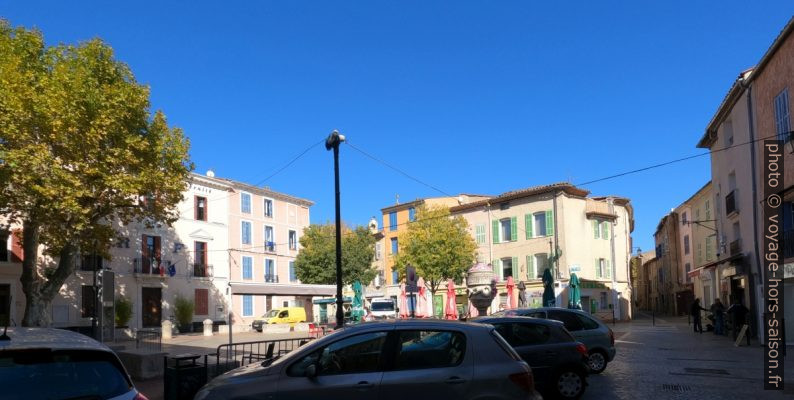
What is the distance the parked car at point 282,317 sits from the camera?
4125 cm

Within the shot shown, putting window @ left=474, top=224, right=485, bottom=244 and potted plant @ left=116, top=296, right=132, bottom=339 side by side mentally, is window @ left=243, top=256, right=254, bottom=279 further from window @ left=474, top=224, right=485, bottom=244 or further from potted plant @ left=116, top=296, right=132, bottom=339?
window @ left=474, top=224, right=485, bottom=244

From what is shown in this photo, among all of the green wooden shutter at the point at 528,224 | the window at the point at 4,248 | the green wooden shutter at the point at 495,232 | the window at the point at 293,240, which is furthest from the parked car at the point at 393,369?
the window at the point at 293,240

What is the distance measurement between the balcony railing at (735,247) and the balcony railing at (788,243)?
17.3ft

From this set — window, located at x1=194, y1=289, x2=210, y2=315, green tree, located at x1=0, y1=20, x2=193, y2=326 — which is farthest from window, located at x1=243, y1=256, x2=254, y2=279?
green tree, located at x1=0, y1=20, x2=193, y2=326

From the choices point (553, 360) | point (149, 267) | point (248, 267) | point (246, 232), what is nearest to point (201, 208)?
point (246, 232)

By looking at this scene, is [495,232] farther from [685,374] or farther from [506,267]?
[685,374]

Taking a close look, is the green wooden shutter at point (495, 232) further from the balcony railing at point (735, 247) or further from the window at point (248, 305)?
the balcony railing at point (735, 247)

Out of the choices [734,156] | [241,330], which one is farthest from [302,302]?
[734,156]

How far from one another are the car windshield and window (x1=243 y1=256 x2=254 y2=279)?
9.85 meters

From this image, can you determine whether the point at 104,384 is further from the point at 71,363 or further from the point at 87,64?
the point at 87,64

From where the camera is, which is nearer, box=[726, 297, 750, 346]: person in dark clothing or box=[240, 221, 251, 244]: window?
box=[726, 297, 750, 346]: person in dark clothing

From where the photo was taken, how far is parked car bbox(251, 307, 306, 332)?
41250mm

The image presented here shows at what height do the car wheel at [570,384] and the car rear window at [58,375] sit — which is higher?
the car rear window at [58,375]

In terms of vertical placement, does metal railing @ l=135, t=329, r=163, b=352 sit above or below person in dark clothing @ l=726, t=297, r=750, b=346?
above
